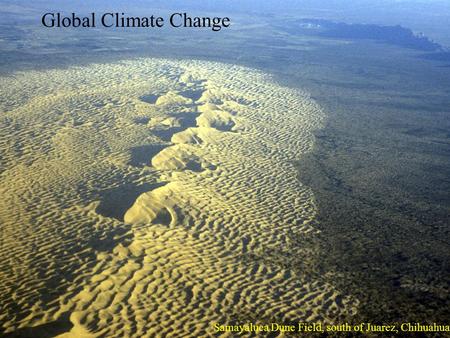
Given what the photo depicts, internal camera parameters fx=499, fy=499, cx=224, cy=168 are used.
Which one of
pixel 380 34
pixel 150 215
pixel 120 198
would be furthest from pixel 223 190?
pixel 380 34

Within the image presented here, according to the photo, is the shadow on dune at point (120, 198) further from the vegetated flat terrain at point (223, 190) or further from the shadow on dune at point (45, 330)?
the shadow on dune at point (45, 330)

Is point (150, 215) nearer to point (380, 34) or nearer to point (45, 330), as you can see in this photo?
point (45, 330)

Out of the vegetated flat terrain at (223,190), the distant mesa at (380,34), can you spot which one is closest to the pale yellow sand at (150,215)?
the vegetated flat terrain at (223,190)

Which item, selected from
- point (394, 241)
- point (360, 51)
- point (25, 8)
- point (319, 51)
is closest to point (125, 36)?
point (319, 51)

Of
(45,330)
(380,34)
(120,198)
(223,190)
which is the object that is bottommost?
(45,330)

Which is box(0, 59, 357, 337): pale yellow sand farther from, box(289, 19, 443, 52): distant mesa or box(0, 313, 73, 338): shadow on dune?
box(289, 19, 443, 52): distant mesa

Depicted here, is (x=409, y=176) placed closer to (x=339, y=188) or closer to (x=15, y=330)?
(x=339, y=188)

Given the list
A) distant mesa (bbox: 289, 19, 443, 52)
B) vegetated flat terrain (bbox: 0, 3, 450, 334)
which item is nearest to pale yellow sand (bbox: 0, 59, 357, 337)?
vegetated flat terrain (bbox: 0, 3, 450, 334)

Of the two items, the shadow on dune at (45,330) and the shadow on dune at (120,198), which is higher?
the shadow on dune at (120,198)

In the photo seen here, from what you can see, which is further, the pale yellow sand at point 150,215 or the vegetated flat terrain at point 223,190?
the vegetated flat terrain at point 223,190
